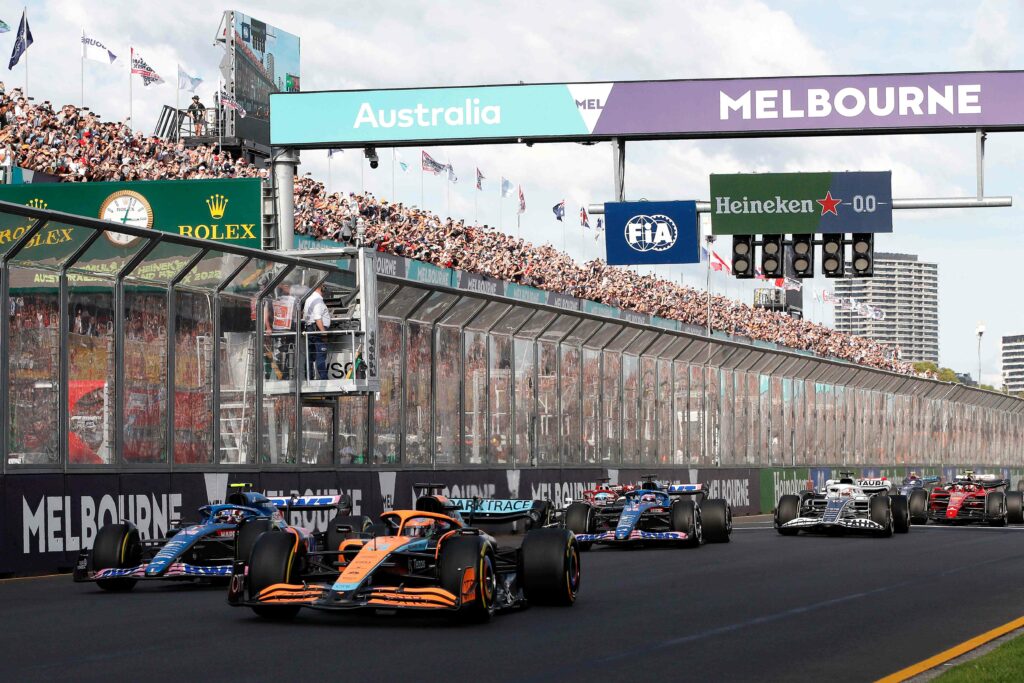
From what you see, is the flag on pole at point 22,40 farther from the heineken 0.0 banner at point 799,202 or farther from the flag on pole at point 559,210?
the flag on pole at point 559,210

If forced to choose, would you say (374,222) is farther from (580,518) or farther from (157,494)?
(157,494)

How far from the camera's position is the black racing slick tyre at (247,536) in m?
13.2

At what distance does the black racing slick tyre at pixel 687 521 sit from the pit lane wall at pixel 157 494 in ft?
10.7

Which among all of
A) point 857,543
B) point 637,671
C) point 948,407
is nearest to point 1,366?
point 637,671

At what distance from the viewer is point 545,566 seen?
12062 mm

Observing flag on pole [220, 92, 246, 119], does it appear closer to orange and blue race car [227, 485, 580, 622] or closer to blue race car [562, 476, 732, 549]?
blue race car [562, 476, 732, 549]

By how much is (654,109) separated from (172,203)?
7.96m

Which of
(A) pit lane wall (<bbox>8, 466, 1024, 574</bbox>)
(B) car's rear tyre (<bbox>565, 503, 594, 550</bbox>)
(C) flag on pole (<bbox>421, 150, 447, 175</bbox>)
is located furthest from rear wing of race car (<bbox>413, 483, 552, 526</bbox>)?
(C) flag on pole (<bbox>421, 150, 447, 175</bbox>)

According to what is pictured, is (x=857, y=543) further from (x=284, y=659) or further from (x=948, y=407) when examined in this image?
(x=948, y=407)

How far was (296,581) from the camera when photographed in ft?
35.7

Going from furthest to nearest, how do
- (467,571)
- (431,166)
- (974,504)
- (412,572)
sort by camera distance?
A: (431,166), (974,504), (412,572), (467,571)

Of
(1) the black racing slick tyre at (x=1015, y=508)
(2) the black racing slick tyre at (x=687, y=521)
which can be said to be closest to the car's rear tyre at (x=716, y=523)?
(2) the black racing slick tyre at (x=687, y=521)

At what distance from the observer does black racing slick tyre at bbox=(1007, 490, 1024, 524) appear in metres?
30.4

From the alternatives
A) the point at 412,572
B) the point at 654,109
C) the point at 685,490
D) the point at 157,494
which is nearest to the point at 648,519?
the point at 685,490
